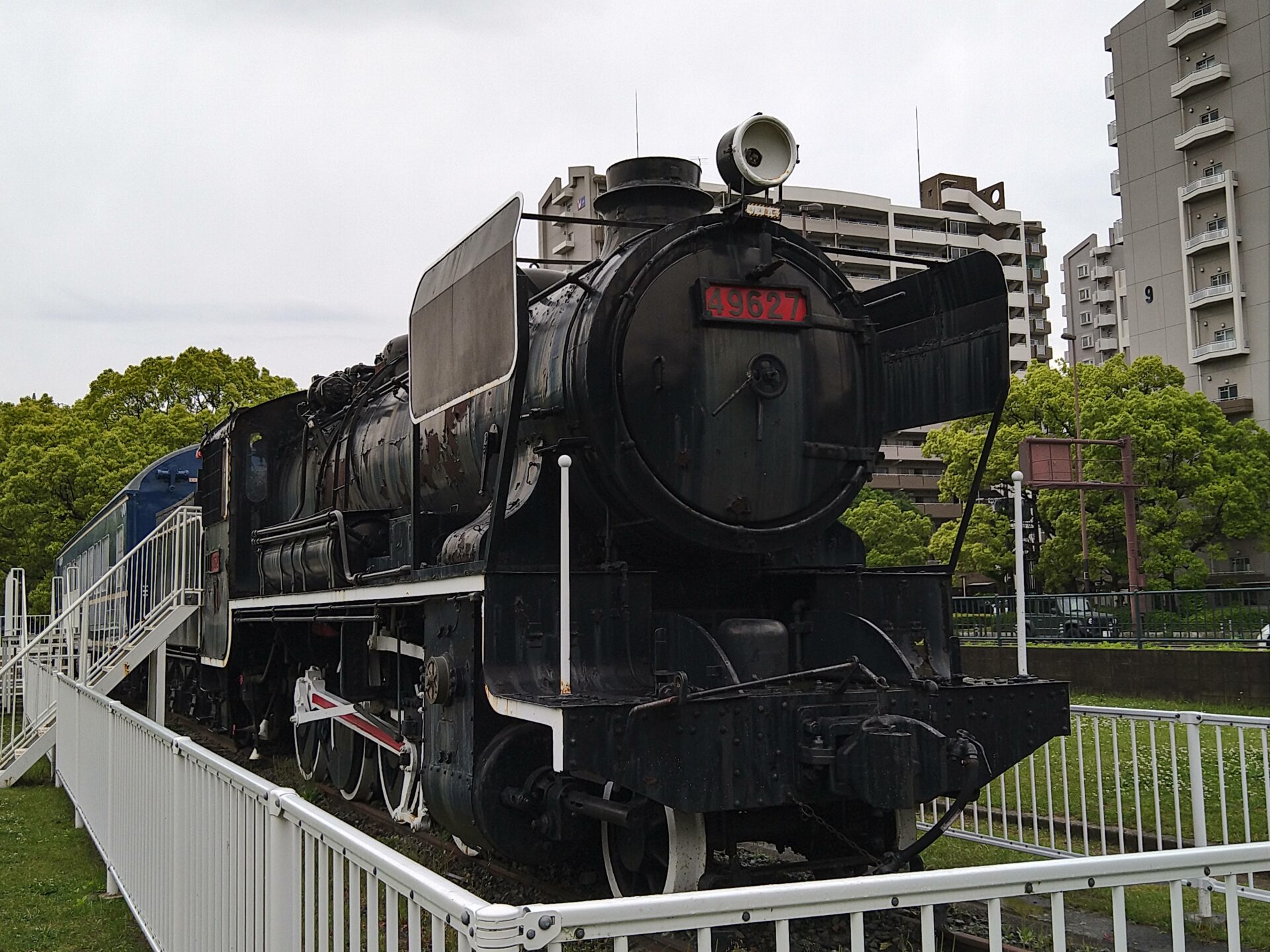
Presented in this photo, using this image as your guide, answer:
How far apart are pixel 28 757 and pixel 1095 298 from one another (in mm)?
84561

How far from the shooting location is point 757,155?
680 centimetres

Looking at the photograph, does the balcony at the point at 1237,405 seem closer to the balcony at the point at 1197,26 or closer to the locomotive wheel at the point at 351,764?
the balcony at the point at 1197,26

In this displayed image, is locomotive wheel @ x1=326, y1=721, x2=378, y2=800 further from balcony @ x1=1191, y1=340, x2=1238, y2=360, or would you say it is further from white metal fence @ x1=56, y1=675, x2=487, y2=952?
balcony @ x1=1191, y1=340, x2=1238, y2=360

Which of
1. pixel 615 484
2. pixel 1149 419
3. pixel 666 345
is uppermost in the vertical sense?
pixel 1149 419

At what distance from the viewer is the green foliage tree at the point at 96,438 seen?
3319cm

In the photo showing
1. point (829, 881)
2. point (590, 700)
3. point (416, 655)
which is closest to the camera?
point (829, 881)

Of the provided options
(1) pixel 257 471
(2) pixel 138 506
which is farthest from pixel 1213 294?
(1) pixel 257 471

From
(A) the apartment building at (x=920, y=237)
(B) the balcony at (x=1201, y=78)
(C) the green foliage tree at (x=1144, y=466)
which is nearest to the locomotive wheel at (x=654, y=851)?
(C) the green foliage tree at (x=1144, y=466)

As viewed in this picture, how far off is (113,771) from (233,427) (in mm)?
5075

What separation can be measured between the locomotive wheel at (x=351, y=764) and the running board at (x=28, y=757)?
451 cm

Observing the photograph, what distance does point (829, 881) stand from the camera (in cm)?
280

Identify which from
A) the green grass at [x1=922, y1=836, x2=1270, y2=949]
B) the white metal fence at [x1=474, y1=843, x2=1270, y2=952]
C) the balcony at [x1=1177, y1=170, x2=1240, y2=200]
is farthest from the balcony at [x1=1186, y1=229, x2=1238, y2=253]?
the white metal fence at [x1=474, y1=843, x2=1270, y2=952]

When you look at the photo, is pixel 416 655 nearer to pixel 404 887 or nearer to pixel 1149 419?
pixel 404 887

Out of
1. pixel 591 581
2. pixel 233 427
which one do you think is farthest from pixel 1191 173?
pixel 591 581
